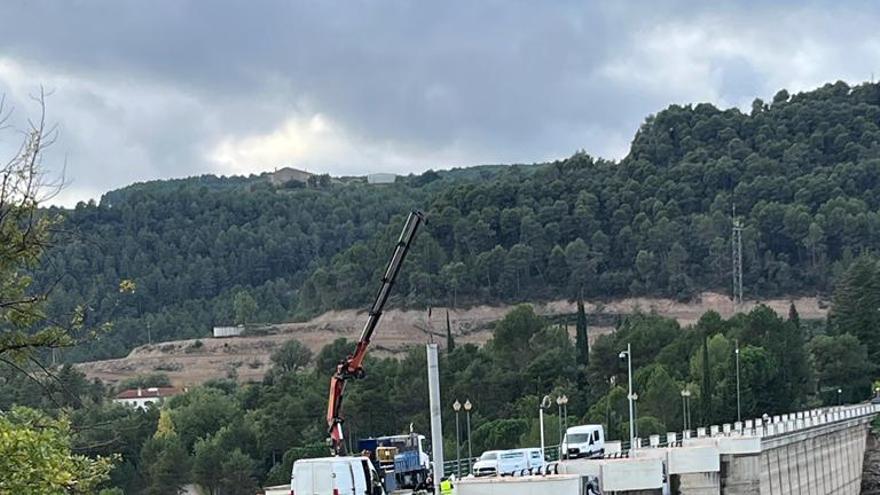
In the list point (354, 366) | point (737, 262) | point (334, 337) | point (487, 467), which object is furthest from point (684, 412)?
point (737, 262)

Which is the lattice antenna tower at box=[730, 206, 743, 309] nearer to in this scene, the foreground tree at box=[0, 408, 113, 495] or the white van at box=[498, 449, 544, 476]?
the white van at box=[498, 449, 544, 476]

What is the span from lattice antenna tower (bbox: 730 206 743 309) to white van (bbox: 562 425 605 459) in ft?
427

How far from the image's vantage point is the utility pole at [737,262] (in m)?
190

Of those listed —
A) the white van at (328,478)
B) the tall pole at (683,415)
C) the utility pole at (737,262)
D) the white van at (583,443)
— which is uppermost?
the utility pole at (737,262)

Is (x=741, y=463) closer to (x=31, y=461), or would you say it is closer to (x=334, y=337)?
(x=31, y=461)

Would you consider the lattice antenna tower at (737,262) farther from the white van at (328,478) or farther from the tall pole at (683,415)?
the white van at (328,478)

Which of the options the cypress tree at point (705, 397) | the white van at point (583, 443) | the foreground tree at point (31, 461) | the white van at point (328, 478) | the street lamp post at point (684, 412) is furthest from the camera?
the cypress tree at point (705, 397)

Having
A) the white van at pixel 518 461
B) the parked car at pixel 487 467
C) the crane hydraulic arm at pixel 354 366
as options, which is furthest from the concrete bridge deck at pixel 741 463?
the crane hydraulic arm at pixel 354 366

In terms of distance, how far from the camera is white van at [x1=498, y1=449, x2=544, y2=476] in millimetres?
49250

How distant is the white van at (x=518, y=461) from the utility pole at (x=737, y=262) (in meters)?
140

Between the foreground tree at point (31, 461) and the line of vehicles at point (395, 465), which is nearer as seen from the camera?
the foreground tree at point (31, 461)

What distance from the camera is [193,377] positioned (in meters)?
178

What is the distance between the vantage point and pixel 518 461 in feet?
165

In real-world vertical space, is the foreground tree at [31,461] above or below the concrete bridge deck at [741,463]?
above
